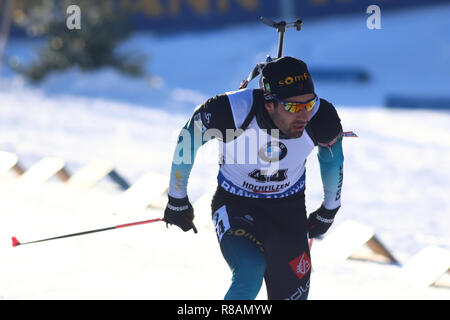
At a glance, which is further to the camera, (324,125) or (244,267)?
(324,125)

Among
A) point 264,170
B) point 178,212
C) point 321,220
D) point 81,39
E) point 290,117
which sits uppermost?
point 290,117

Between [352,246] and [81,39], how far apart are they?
54.6 ft

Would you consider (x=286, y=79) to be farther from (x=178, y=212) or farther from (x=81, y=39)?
(x=81, y=39)

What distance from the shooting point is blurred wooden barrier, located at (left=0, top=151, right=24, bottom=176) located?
32.2 feet

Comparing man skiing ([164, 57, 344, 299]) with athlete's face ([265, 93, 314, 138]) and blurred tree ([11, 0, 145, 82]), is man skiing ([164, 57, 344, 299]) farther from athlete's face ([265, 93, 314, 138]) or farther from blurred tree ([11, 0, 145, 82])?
blurred tree ([11, 0, 145, 82])

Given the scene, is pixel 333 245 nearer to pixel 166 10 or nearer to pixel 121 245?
pixel 121 245

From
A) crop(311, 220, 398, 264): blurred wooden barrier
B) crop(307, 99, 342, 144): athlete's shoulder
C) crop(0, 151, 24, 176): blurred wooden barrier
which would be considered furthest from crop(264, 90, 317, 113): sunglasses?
crop(0, 151, 24, 176): blurred wooden barrier

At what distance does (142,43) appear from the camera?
30672mm

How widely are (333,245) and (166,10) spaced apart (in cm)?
2402

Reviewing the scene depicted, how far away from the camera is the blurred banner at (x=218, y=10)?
25.8m

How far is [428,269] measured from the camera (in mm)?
6125

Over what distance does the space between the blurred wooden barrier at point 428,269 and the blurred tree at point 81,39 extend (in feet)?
54.1

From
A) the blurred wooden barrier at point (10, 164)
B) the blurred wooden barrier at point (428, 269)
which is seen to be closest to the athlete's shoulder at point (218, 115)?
the blurred wooden barrier at point (428, 269)

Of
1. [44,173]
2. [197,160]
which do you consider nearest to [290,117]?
[44,173]
